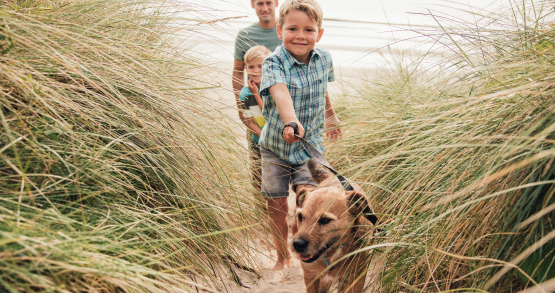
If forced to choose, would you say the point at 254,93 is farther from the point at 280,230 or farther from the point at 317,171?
the point at 280,230

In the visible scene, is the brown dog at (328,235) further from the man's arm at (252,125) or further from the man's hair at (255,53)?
the man's hair at (255,53)

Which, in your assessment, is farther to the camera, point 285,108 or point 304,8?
point 304,8

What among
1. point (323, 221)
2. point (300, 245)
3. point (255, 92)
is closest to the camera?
point (300, 245)

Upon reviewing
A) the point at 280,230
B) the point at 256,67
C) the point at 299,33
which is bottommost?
the point at 280,230

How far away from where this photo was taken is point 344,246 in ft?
9.25

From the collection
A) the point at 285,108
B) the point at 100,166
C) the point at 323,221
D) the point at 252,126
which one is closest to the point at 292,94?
the point at 285,108

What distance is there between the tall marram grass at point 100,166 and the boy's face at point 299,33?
2.89ft

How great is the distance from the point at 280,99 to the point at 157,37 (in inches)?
47.6

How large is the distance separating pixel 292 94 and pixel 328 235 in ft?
4.72

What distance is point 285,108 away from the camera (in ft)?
10.7

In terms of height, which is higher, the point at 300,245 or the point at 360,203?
the point at 360,203

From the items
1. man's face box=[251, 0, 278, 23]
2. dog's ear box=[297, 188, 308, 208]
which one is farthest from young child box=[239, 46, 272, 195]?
dog's ear box=[297, 188, 308, 208]

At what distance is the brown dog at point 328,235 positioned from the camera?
264cm

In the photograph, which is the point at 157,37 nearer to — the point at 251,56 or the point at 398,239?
the point at 251,56
